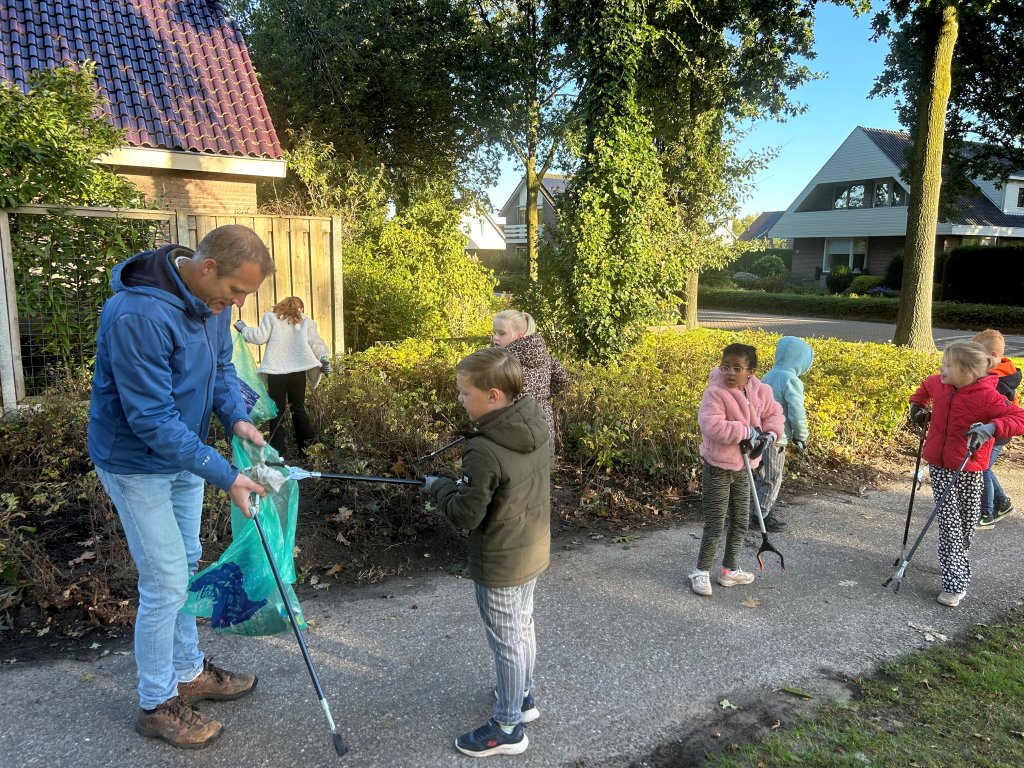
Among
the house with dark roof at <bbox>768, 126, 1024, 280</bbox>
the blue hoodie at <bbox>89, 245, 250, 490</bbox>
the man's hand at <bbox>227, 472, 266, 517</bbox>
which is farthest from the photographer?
the house with dark roof at <bbox>768, 126, 1024, 280</bbox>

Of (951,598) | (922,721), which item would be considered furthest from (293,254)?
(922,721)

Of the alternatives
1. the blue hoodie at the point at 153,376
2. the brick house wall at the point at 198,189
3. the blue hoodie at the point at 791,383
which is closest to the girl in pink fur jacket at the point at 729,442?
the blue hoodie at the point at 791,383

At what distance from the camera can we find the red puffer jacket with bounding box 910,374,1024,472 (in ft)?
14.3

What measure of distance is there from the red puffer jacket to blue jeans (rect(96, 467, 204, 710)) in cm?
434

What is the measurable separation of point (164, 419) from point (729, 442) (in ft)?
9.68

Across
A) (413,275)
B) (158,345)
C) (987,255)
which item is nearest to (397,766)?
(158,345)

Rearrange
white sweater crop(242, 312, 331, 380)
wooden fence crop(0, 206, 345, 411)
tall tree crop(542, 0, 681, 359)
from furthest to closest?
tall tree crop(542, 0, 681, 359)
wooden fence crop(0, 206, 345, 411)
white sweater crop(242, 312, 331, 380)

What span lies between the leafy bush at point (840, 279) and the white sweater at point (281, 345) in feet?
109

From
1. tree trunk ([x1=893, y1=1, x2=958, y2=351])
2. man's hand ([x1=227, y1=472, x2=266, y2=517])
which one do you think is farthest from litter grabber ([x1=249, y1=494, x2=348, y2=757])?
tree trunk ([x1=893, y1=1, x2=958, y2=351])

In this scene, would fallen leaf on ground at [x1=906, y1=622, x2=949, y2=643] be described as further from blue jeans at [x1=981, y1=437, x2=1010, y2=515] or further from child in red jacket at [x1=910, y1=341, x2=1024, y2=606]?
blue jeans at [x1=981, y1=437, x2=1010, y2=515]

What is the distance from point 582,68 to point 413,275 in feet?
15.8

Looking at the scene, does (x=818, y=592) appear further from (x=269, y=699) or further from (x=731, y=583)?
Answer: (x=269, y=699)

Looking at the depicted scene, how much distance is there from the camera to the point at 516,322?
199 inches

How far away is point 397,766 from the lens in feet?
9.11
